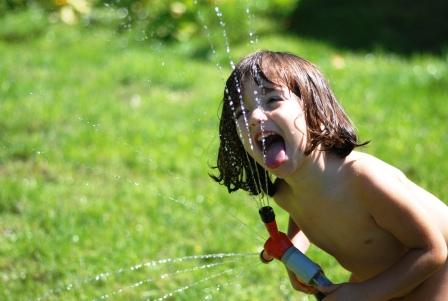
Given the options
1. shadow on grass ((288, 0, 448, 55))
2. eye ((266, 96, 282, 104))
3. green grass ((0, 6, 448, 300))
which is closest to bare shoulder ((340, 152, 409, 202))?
Result: eye ((266, 96, 282, 104))

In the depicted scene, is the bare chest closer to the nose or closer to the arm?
the arm

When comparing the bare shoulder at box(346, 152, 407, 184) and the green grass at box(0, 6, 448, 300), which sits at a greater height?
the bare shoulder at box(346, 152, 407, 184)

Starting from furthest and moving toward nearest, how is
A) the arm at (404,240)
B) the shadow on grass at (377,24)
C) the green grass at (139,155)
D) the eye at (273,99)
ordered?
the shadow on grass at (377,24), the green grass at (139,155), the eye at (273,99), the arm at (404,240)

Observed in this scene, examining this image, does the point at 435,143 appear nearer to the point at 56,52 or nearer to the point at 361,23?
the point at 361,23

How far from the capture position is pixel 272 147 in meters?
2.07

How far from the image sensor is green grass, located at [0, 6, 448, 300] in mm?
3193

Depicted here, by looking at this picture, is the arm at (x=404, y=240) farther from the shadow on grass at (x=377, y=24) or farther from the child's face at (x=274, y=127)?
the shadow on grass at (x=377, y=24)

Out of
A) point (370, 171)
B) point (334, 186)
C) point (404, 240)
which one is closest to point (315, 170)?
point (334, 186)

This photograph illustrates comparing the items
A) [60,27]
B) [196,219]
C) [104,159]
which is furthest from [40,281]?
[60,27]

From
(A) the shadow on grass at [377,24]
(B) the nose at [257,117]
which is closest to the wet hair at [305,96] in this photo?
(B) the nose at [257,117]

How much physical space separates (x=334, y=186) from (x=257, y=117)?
0.99ft

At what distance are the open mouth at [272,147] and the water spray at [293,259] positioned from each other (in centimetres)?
22

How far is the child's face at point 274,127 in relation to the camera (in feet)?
6.69

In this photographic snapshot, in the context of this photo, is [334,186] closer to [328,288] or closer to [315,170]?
[315,170]
